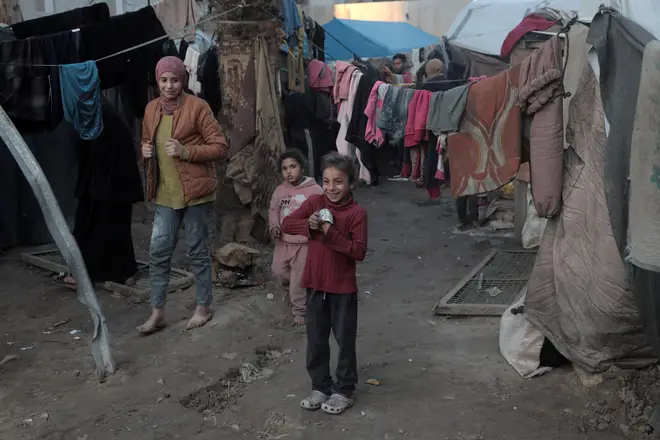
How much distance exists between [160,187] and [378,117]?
3.39 meters

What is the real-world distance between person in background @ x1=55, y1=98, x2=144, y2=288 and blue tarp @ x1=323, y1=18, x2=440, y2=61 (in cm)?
1027

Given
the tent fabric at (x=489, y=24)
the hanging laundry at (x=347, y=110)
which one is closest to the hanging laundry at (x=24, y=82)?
the hanging laundry at (x=347, y=110)

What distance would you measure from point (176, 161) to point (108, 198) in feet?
4.98

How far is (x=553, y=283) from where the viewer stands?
4035mm

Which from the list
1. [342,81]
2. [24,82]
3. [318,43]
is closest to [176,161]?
[24,82]

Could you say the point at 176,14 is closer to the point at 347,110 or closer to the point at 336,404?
the point at 347,110

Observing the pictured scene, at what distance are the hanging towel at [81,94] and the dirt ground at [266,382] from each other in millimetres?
1511

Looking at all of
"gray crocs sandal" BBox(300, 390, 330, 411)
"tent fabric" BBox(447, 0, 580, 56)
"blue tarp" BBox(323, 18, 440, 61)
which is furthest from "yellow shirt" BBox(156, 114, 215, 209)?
"blue tarp" BBox(323, 18, 440, 61)

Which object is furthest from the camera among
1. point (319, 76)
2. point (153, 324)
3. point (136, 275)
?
point (319, 76)

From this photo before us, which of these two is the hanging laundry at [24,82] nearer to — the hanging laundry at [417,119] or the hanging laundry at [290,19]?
the hanging laundry at [290,19]

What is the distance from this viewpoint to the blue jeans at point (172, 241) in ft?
15.3

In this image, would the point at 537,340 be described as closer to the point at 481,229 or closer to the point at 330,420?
the point at 330,420

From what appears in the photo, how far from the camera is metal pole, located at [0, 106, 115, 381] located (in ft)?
12.9

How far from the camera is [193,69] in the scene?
793 cm
